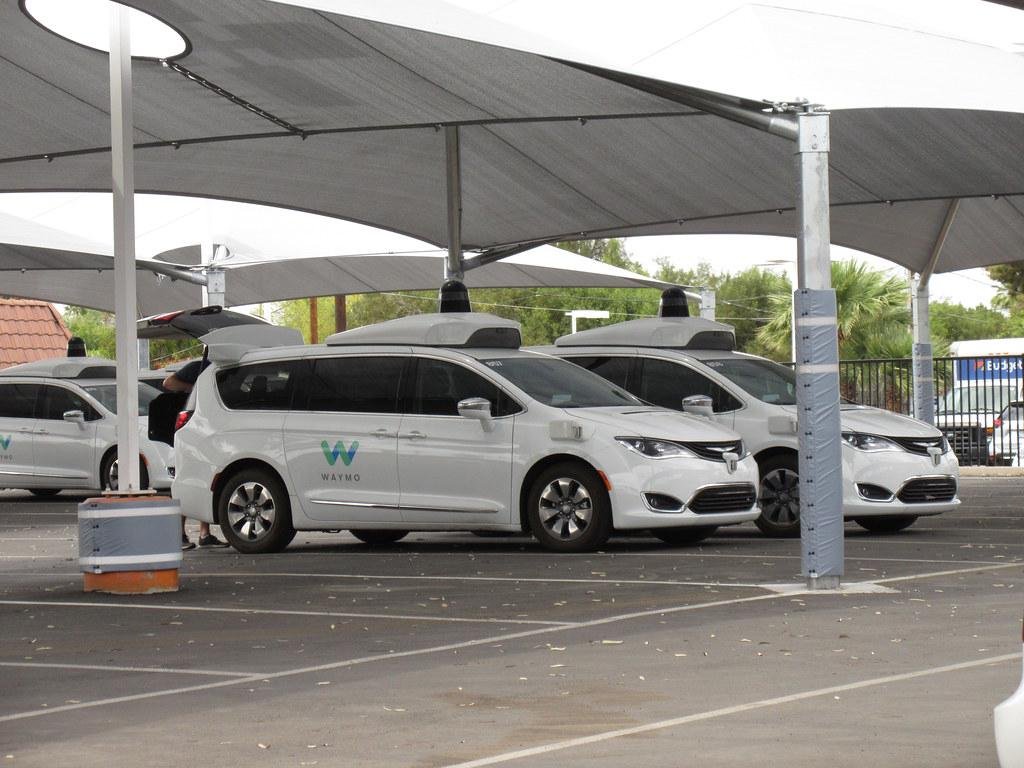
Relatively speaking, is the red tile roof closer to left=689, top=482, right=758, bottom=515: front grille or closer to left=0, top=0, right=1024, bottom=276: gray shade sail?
left=0, top=0, right=1024, bottom=276: gray shade sail

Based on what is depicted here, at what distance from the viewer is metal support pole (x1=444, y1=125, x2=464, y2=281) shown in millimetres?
20406

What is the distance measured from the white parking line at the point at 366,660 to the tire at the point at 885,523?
5.65m

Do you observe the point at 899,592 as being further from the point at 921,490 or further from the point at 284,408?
the point at 284,408

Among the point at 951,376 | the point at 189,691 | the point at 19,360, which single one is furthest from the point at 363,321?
the point at 189,691

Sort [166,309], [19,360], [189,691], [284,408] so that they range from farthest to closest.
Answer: [19,360]
[166,309]
[284,408]
[189,691]

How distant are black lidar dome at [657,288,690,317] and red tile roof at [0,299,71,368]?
2627 centimetres

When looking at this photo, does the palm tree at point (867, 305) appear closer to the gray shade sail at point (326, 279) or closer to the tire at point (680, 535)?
the gray shade sail at point (326, 279)

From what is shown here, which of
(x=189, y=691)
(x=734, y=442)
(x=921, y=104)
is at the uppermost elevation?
(x=921, y=104)

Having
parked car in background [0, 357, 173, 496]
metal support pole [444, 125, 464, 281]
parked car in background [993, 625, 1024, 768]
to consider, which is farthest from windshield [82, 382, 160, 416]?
parked car in background [993, 625, 1024, 768]

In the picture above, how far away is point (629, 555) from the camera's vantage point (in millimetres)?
14719

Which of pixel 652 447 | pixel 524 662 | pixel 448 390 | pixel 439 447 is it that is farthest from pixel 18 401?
pixel 524 662

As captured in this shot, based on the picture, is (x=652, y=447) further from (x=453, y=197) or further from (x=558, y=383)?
(x=453, y=197)

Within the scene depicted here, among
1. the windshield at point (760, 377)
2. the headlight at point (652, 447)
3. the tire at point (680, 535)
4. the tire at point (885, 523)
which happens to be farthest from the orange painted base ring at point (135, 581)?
the tire at point (885, 523)

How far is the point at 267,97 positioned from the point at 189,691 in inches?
356
